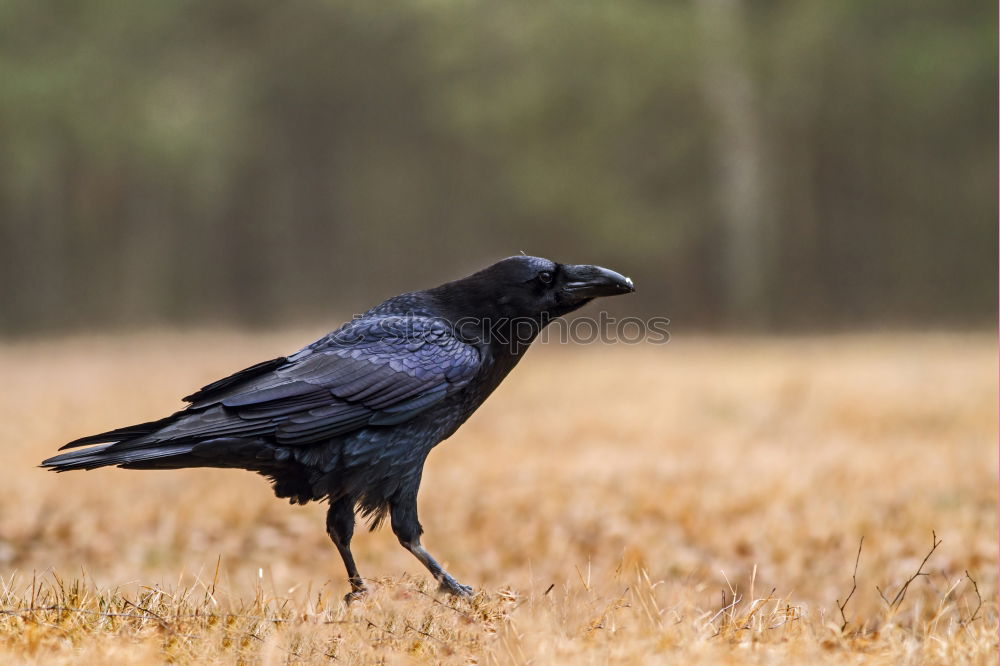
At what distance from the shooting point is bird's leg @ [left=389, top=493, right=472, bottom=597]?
3.50 m

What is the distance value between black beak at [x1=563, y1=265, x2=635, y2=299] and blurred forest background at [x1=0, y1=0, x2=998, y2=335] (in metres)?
18.5

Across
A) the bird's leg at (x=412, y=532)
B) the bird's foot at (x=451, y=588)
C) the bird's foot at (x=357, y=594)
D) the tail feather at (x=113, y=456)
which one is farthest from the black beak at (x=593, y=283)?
the tail feather at (x=113, y=456)

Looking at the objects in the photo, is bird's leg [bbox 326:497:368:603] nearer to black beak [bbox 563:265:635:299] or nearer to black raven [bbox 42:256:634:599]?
black raven [bbox 42:256:634:599]

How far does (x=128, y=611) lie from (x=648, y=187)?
74.4 ft

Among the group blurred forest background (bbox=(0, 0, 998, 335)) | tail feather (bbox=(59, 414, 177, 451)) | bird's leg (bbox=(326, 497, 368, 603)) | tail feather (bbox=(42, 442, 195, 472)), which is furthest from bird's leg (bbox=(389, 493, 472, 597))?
blurred forest background (bbox=(0, 0, 998, 335))

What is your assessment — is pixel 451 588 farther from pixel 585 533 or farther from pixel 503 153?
pixel 503 153

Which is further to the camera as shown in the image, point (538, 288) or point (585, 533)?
point (585, 533)

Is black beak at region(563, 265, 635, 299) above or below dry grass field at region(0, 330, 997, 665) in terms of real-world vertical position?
above

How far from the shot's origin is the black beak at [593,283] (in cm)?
369

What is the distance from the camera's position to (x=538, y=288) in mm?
3764

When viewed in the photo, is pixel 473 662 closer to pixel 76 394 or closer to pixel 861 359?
pixel 76 394

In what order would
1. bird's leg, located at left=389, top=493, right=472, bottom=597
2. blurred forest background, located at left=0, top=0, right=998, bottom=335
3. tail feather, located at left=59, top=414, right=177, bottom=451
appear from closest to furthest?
tail feather, located at left=59, top=414, right=177, bottom=451
bird's leg, located at left=389, top=493, right=472, bottom=597
blurred forest background, located at left=0, top=0, right=998, bottom=335

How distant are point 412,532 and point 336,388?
1.95ft

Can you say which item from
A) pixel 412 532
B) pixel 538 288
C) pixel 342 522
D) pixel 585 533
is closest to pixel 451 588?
pixel 412 532
